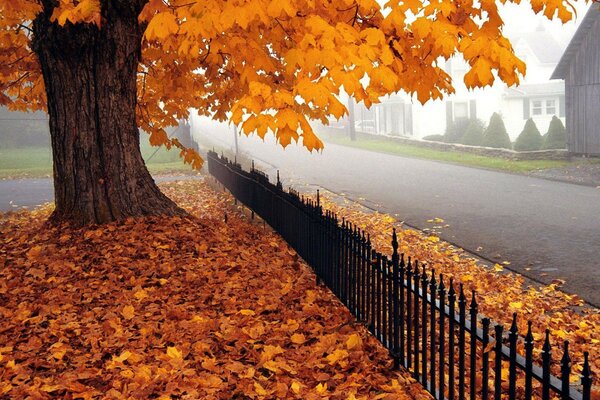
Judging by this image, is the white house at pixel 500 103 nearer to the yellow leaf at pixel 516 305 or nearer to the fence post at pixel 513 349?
the yellow leaf at pixel 516 305

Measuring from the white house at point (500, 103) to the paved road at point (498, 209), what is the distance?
18.1 m

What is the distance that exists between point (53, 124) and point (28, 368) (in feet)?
17.5

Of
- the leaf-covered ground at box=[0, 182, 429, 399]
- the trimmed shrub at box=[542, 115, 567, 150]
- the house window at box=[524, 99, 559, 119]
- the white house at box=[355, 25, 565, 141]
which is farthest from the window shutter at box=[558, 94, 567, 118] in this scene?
the leaf-covered ground at box=[0, 182, 429, 399]

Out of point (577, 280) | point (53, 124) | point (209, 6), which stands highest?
point (209, 6)

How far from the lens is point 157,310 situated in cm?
626

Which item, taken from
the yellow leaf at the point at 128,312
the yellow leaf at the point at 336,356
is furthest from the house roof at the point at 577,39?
the yellow leaf at the point at 128,312

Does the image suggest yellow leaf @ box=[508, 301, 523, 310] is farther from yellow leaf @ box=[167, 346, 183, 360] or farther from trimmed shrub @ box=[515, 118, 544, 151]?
trimmed shrub @ box=[515, 118, 544, 151]

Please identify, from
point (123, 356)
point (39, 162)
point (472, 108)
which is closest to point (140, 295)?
point (123, 356)

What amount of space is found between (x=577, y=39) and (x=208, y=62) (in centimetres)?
2098

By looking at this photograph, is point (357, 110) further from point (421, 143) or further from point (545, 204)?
point (545, 204)

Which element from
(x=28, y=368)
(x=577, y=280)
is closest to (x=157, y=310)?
(x=28, y=368)

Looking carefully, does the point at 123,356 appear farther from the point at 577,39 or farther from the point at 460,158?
the point at 460,158

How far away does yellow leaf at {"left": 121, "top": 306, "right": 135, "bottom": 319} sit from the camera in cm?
604

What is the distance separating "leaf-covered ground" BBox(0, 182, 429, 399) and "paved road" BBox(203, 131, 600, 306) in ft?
12.1
